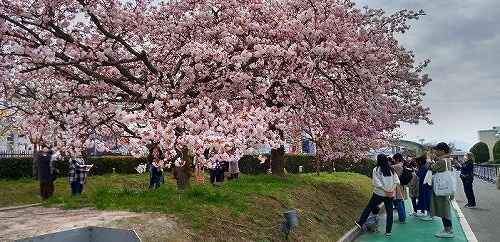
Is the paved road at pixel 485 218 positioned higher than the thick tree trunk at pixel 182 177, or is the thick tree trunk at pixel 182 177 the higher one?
the thick tree trunk at pixel 182 177

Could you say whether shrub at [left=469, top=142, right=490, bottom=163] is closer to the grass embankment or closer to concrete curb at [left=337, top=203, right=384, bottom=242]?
the grass embankment

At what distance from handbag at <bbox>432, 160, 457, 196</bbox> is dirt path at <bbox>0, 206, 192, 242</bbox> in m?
6.04

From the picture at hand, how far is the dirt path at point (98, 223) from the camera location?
256 inches

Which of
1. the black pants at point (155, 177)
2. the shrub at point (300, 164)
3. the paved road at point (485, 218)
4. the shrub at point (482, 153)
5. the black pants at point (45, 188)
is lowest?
the paved road at point (485, 218)

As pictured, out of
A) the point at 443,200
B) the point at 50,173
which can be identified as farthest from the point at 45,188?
the point at 443,200

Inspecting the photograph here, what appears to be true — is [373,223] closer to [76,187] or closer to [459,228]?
[459,228]

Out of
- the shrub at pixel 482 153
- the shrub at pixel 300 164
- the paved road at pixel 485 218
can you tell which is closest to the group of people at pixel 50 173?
the paved road at pixel 485 218

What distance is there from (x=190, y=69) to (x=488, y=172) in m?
26.6

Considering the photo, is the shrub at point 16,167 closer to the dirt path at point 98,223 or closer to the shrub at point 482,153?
the dirt path at point 98,223

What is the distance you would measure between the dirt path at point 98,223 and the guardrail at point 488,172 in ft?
77.1

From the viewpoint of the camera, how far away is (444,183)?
405 inches

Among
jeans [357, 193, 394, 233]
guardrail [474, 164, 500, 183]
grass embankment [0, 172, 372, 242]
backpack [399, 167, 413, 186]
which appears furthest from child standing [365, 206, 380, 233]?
guardrail [474, 164, 500, 183]

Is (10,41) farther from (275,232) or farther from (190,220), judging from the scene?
(275,232)

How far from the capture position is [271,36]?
11617 mm
